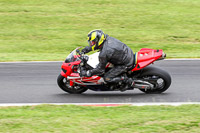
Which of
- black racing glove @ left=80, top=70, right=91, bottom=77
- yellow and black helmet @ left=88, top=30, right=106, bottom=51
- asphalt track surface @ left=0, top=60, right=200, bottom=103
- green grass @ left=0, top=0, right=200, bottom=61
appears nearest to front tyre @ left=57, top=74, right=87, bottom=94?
asphalt track surface @ left=0, top=60, right=200, bottom=103

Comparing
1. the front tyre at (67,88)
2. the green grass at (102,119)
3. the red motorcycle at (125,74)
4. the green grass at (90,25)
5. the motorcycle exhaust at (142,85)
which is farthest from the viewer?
the green grass at (90,25)

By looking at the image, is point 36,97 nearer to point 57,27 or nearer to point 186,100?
point 186,100

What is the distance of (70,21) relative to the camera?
A: 20469mm

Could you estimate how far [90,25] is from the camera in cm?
1997

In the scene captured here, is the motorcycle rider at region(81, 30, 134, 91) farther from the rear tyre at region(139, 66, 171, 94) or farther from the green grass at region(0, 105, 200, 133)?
the green grass at region(0, 105, 200, 133)

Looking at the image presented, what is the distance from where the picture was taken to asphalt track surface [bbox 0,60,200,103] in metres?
8.52

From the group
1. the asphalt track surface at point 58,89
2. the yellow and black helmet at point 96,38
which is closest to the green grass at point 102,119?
the asphalt track surface at point 58,89

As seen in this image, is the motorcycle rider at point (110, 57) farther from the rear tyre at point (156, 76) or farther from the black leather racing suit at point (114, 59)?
the rear tyre at point (156, 76)

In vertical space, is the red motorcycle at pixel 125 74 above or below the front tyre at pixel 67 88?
above

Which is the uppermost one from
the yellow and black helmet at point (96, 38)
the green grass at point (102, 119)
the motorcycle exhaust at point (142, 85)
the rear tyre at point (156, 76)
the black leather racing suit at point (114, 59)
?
the yellow and black helmet at point (96, 38)

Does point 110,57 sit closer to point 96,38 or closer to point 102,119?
point 96,38

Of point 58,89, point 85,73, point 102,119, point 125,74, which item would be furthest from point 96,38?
point 102,119

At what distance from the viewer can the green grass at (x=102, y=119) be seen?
5.56 meters

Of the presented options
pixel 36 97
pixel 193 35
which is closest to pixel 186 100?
pixel 36 97
